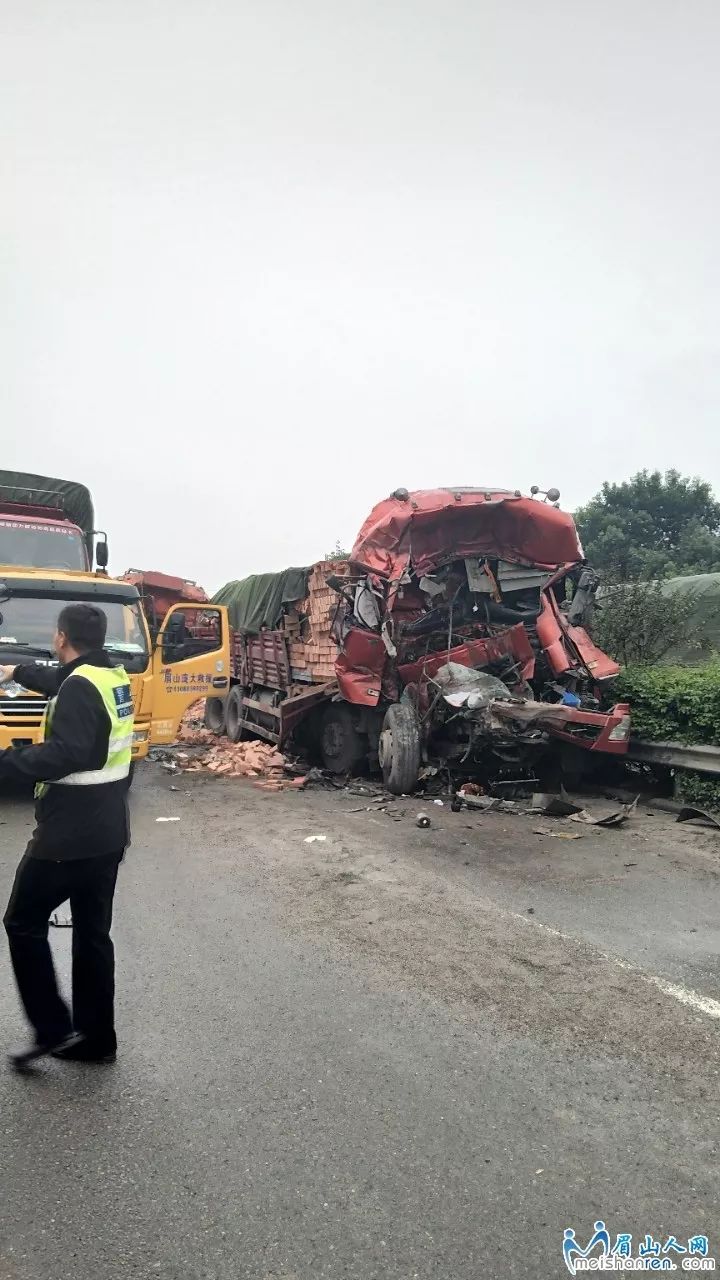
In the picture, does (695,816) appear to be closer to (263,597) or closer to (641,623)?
(641,623)

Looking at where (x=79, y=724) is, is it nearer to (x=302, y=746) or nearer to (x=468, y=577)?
(x=468, y=577)

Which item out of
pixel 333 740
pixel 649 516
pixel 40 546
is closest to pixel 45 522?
pixel 40 546

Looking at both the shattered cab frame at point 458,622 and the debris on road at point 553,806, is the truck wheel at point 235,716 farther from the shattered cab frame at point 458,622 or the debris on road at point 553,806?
the debris on road at point 553,806

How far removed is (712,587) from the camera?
13648 mm

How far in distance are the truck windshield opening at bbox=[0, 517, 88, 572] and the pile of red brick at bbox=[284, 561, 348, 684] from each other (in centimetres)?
283

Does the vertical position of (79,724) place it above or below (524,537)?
below

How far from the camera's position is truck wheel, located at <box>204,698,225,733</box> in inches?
583

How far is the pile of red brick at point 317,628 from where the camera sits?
32.5ft

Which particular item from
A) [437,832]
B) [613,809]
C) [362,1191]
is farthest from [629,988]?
[613,809]

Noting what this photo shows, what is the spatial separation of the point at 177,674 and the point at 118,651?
948 millimetres

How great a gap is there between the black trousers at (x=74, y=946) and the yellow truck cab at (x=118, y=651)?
14.2 ft

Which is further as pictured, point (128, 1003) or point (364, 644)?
point (364, 644)

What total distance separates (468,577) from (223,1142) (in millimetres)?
7092

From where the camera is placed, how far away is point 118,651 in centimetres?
805
